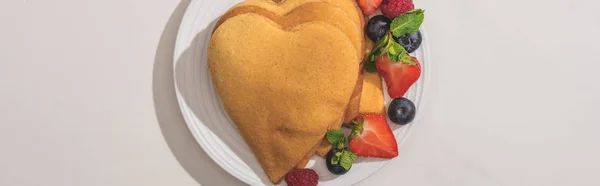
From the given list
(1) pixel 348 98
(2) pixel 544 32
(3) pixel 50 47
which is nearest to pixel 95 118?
(3) pixel 50 47

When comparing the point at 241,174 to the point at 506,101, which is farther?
the point at 506,101

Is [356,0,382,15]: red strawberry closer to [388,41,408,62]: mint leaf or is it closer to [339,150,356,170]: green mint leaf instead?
[388,41,408,62]: mint leaf

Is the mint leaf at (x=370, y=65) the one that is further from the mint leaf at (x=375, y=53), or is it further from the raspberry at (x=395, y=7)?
the raspberry at (x=395, y=7)

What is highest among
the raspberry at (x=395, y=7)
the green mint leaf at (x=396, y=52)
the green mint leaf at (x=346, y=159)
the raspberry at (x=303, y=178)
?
the raspberry at (x=395, y=7)

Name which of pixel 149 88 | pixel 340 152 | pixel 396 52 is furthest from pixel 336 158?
pixel 149 88

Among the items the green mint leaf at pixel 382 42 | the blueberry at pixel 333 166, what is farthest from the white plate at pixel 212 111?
the green mint leaf at pixel 382 42

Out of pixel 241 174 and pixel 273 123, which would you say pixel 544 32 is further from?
pixel 241 174
